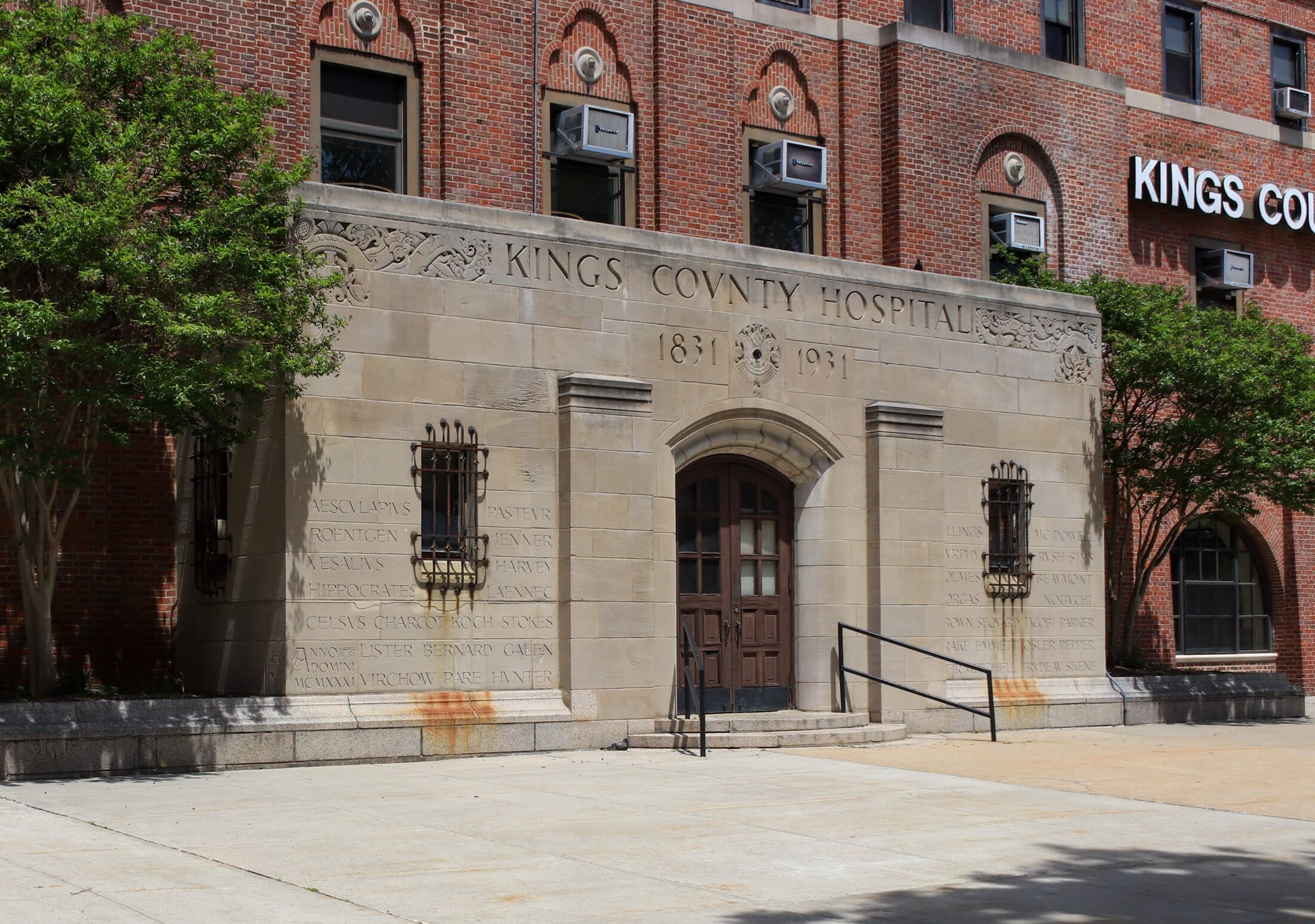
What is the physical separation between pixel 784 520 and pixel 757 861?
9.06m

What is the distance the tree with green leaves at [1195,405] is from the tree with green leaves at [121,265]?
38.1 feet

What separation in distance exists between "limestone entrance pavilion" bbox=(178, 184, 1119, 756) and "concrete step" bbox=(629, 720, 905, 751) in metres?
0.23

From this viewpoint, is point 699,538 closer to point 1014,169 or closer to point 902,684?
point 902,684

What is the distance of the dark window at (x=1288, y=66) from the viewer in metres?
28.8

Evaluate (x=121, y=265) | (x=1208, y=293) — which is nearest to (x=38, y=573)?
(x=121, y=265)

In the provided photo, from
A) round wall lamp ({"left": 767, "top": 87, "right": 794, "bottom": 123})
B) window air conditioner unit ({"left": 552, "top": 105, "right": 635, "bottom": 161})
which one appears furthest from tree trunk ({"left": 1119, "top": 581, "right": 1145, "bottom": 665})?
window air conditioner unit ({"left": 552, "top": 105, "right": 635, "bottom": 161})

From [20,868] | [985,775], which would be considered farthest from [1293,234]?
[20,868]

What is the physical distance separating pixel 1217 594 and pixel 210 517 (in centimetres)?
1796

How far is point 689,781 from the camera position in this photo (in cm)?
1320

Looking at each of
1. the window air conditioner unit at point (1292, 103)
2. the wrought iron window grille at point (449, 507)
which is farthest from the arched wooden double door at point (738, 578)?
the window air conditioner unit at point (1292, 103)

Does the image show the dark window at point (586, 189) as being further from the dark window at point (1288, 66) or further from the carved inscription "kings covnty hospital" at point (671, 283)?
the dark window at point (1288, 66)

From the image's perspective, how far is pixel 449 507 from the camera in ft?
50.9

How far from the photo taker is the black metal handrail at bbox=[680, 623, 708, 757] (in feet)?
49.6

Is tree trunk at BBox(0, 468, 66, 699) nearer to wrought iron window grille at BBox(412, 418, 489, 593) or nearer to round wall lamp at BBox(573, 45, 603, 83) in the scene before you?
wrought iron window grille at BBox(412, 418, 489, 593)
